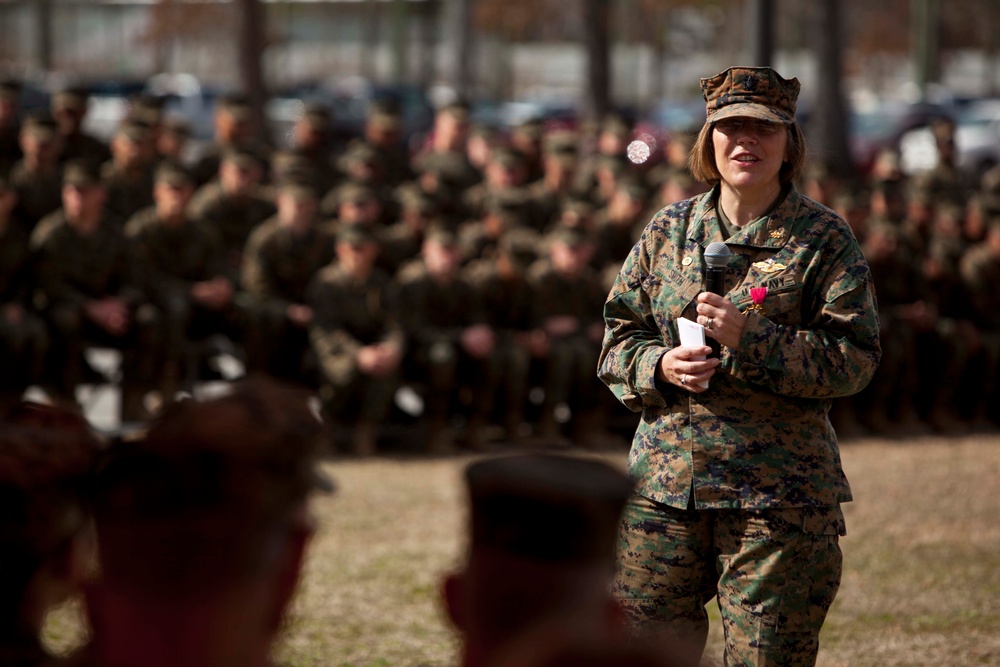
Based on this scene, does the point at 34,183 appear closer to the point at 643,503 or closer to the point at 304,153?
the point at 304,153

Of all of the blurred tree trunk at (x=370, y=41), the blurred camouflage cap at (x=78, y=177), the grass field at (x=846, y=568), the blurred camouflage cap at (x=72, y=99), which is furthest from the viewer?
the blurred tree trunk at (x=370, y=41)

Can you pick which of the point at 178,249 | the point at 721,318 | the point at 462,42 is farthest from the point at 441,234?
the point at 462,42

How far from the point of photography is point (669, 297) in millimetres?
3502

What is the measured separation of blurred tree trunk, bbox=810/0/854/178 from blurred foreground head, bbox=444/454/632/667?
17.8m

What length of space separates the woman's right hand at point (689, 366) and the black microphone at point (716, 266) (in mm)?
137

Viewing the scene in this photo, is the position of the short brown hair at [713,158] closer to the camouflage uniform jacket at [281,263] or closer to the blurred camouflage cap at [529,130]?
the camouflage uniform jacket at [281,263]

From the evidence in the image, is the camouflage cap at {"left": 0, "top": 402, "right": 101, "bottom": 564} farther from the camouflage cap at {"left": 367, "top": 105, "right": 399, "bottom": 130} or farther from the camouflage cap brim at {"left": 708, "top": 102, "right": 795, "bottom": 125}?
the camouflage cap at {"left": 367, "top": 105, "right": 399, "bottom": 130}

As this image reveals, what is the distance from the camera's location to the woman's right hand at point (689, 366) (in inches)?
131

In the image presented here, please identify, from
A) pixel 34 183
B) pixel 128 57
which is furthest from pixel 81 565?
pixel 128 57

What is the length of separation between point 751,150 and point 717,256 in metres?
0.30

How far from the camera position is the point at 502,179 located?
11430 millimetres

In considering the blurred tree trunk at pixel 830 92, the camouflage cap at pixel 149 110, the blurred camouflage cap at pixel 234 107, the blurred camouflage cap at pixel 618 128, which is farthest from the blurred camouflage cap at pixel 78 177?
the blurred tree trunk at pixel 830 92

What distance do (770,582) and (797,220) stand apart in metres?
0.84

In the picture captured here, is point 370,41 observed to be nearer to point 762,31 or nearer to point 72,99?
point 72,99
